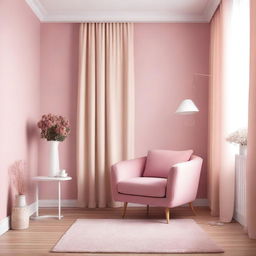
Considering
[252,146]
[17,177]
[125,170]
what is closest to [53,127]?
[17,177]

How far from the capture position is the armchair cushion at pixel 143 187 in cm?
448

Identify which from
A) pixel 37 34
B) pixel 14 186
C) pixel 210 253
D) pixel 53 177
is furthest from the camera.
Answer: pixel 37 34

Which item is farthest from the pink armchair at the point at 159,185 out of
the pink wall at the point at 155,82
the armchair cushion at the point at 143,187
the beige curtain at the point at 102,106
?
the pink wall at the point at 155,82

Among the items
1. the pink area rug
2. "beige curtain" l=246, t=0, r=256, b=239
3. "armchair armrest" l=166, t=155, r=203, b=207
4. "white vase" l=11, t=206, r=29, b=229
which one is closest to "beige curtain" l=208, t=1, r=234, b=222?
"armchair armrest" l=166, t=155, r=203, b=207

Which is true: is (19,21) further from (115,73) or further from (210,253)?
(210,253)

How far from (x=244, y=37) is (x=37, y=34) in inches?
103

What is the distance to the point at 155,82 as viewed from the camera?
225 inches

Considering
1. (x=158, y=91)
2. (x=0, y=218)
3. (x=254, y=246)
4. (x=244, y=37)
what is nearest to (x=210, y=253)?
(x=254, y=246)

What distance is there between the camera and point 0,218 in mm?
4027

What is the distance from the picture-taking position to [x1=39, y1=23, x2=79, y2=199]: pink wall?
18.6 ft

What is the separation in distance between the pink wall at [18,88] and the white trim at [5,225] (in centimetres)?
6

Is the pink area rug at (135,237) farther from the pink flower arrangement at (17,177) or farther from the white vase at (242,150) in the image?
the white vase at (242,150)

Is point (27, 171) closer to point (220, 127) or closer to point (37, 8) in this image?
point (37, 8)

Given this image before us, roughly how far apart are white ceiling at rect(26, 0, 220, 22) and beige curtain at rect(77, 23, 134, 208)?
13 centimetres
